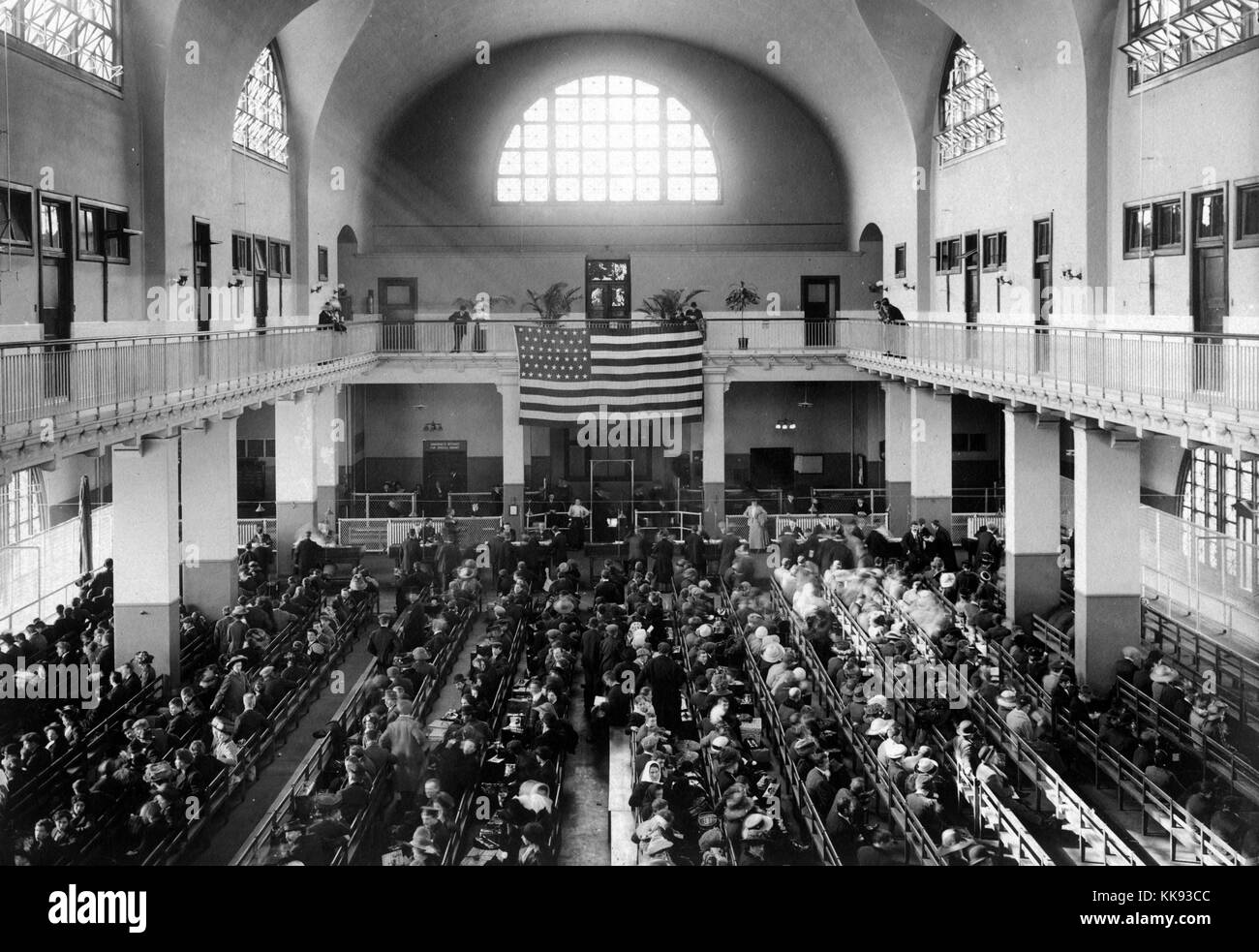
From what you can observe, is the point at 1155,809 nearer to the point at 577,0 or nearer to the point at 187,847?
the point at 187,847

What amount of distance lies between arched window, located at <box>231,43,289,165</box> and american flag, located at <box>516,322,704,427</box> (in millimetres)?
6597

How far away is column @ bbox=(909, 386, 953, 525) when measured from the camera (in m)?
29.8

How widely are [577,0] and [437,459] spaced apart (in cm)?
1271

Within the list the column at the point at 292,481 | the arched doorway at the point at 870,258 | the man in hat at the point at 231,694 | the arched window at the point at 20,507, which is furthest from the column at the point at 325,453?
the arched doorway at the point at 870,258

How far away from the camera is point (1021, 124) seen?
79.3 feet

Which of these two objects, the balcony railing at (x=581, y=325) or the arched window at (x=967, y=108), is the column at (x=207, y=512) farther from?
the arched window at (x=967, y=108)

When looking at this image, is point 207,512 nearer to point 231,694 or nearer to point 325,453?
point 231,694

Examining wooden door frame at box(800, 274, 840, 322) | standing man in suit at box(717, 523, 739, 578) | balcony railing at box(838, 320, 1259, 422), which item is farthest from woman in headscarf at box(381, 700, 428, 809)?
wooden door frame at box(800, 274, 840, 322)

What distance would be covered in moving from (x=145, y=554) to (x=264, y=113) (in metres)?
12.8

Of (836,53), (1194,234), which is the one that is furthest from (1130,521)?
(836,53)

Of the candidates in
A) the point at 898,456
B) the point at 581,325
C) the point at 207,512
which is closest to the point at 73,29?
the point at 207,512

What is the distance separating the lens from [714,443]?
31.3 m

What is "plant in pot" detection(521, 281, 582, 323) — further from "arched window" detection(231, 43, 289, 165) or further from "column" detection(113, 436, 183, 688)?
"column" detection(113, 436, 183, 688)

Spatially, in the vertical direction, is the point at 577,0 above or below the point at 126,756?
above
